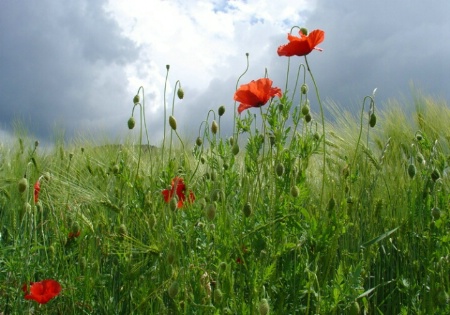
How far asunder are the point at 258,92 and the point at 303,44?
0.61 feet

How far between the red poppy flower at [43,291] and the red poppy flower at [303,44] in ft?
2.87

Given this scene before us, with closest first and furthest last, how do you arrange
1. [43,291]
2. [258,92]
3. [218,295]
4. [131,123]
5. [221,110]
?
[218,295] < [43,291] < [258,92] < [131,123] < [221,110]

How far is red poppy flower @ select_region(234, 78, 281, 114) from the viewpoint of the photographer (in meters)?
1.61

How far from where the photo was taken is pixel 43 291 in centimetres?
147

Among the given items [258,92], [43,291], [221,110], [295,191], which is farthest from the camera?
[221,110]

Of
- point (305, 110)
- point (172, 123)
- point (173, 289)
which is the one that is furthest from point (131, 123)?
point (173, 289)

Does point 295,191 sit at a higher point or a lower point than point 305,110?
lower

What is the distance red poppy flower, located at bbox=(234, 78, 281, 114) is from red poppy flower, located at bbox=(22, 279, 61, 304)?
70 centimetres

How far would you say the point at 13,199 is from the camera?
7.60 ft

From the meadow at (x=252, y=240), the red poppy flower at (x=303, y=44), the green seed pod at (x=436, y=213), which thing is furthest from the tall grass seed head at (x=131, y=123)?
the green seed pod at (x=436, y=213)

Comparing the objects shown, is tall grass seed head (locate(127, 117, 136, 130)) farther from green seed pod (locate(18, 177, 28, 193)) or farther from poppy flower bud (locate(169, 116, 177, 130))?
green seed pod (locate(18, 177, 28, 193))

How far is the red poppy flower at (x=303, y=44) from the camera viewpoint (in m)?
1.63

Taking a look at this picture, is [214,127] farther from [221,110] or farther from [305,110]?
[305,110]

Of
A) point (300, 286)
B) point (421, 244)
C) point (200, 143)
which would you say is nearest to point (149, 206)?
point (200, 143)
